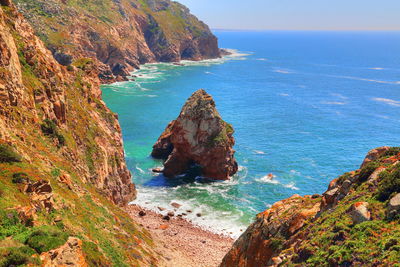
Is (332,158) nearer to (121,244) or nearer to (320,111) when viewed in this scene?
(320,111)

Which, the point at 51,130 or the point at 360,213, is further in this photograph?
the point at 51,130

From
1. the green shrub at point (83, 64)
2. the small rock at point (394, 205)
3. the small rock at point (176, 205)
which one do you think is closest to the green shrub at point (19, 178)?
the small rock at point (394, 205)

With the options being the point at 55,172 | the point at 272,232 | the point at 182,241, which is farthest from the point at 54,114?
the point at 272,232

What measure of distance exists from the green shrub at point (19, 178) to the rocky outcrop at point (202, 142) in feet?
170

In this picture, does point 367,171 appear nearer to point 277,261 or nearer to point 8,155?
point 277,261

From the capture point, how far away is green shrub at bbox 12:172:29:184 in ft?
86.0

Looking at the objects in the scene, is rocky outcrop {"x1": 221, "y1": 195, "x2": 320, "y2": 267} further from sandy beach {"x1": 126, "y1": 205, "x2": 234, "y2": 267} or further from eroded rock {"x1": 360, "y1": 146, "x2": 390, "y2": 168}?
sandy beach {"x1": 126, "y1": 205, "x2": 234, "y2": 267}

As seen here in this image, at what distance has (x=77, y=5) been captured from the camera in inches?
7175

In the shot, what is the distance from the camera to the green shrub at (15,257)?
17.1 meters

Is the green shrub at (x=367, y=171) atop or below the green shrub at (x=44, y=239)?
atop

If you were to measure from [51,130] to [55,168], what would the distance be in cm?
828

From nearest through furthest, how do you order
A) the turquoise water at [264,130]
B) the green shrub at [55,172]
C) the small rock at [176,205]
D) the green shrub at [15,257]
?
1. the green shrub at [15,257]
2. the green shrub at [55,172]
3. the small rock at [176,205]
4. the turquoise water at [264,130]

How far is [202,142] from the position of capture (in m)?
77.4

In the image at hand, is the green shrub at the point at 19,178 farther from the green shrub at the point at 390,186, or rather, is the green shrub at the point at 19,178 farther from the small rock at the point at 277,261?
the green shrub at the point at 390,186
